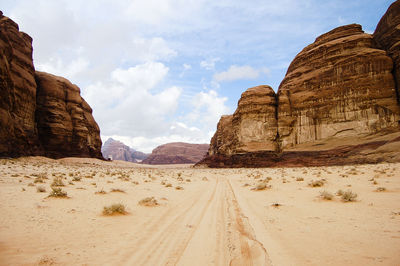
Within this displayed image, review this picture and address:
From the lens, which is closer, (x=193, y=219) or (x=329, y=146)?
(x=193, y=219)

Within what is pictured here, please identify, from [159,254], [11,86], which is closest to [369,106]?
[159,254]

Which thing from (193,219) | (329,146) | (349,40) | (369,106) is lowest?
(193,219)

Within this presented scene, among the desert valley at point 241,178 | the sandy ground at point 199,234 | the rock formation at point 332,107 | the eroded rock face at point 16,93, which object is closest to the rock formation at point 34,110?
the eroded rock face at point 16,93

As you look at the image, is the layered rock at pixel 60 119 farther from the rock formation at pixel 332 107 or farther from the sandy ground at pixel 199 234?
the sandy ground at pixel 199 234

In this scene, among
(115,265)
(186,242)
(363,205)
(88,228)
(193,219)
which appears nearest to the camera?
(115,265)

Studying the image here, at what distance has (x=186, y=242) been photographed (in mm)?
3572

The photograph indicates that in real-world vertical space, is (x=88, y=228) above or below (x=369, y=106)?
below

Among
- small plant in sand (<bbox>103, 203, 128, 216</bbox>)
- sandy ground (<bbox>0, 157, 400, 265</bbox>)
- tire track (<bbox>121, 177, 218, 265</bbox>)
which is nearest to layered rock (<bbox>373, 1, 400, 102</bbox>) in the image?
sandy ground (<bbox>0, 157, 400, 265</bbox>)

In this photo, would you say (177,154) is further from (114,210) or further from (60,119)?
(114,210)

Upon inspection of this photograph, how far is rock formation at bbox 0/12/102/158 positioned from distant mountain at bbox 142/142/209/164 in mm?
82670

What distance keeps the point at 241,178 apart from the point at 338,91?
96.7ft

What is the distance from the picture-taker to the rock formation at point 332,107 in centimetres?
3216

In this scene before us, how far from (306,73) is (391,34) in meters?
14.5

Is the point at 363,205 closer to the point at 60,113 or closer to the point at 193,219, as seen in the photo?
the point at 193,219
